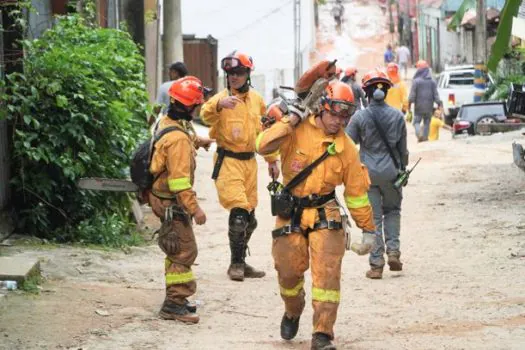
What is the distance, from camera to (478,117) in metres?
29.6

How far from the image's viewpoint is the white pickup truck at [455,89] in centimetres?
3747

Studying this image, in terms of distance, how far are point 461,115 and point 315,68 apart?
23.1 meters

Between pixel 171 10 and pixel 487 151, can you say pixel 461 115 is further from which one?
pixel 171 10

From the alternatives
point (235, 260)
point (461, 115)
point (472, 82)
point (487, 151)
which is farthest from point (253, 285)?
point (472, 82)

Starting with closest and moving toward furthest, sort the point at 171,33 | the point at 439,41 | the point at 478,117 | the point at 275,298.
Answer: the point at 275,298
the point at 171,33
the point at 478,117
the point at 439,41

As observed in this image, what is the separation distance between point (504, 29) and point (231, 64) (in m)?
6.45

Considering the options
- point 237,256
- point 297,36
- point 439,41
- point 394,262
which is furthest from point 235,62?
point 439,41

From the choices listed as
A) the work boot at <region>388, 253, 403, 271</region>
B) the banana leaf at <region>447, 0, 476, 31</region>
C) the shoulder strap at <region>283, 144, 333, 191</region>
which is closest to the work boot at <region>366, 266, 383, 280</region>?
the work boot at <region>388, 253, 403, 271</region>

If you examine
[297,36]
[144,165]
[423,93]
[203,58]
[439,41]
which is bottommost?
[144,165]

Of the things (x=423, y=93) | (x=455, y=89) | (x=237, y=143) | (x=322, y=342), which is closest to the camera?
(x=322, y=342)

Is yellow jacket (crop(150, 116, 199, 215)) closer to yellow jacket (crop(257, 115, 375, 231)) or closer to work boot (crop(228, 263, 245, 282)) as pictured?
Answer: yellow jacket (crop(257, 115, 375, 231))

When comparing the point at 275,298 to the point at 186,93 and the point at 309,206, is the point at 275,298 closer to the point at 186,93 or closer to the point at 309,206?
the point at 186,93

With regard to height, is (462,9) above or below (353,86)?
above

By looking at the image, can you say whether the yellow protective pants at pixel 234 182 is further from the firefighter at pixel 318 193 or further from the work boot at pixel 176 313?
the firefighter at pixel 318 193
